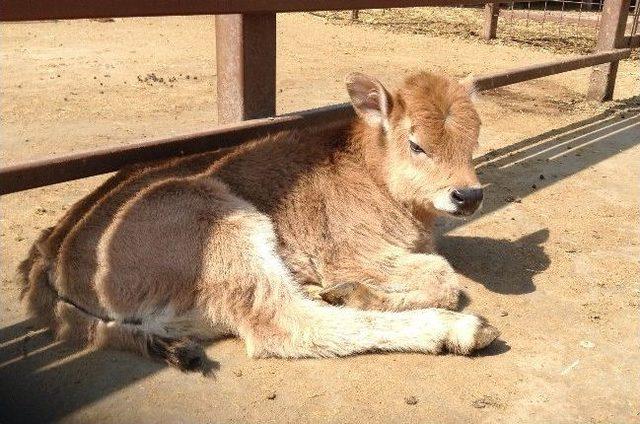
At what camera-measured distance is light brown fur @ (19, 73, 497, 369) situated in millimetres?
3566

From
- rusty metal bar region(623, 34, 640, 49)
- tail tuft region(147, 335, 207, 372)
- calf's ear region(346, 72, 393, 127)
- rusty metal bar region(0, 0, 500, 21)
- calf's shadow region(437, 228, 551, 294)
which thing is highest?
rusty metal bar region(0, 0, 500, 21)

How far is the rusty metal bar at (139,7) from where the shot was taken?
319 cm

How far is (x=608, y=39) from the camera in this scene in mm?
9516

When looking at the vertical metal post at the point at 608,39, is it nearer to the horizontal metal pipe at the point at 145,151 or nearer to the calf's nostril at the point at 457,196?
the horizontal metal pipe at the point at 145,151

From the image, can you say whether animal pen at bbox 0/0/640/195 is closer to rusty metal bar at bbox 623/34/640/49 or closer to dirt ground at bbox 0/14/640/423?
dirt ground at bbox 0/14/640/423

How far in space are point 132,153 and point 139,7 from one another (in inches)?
37.8

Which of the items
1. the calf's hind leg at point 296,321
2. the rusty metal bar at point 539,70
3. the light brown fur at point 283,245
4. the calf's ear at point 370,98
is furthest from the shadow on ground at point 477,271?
the calf's ear at point 370,98

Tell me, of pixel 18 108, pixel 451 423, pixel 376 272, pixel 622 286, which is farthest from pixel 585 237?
pixel 18 108

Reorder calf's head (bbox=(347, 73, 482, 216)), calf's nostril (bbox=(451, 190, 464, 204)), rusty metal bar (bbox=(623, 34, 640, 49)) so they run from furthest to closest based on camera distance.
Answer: rusty metal bar (bbox=(623, 34, 640, 49)) → calf's head (bbox=(347, 73, 482, 216)) → calf's nostril (bbox=(451, 190, 464, 204))

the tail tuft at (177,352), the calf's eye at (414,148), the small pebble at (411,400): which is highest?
→ the calf's eye at (414,148)

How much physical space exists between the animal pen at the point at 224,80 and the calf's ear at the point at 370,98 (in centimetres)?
33

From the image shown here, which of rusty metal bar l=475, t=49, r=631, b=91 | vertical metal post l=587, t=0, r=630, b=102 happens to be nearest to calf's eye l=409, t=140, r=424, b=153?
rusty metal bar l=475, t=49, r=631, b=91

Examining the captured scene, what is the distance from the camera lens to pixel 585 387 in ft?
11.0

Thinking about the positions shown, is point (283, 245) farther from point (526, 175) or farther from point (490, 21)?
point (490, 21)
